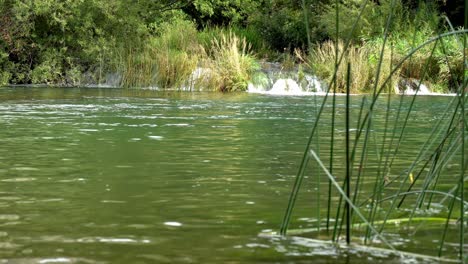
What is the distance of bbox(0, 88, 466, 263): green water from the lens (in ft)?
10.3

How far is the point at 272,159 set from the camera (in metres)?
6.36

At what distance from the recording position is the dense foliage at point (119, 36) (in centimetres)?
2177

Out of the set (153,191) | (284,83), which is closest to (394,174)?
(153,191)

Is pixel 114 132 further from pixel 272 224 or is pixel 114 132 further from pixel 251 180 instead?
pixel 272 224

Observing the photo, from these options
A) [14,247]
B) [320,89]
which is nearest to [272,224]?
[14,247]

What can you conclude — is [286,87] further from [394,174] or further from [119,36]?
[394,174]

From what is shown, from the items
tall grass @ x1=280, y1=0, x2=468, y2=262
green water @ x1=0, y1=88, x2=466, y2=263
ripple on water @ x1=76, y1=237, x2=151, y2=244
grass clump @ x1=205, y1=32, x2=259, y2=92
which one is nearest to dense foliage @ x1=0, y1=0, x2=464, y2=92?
grass clump @ x1=205, y1=32, x2=259, y2=92

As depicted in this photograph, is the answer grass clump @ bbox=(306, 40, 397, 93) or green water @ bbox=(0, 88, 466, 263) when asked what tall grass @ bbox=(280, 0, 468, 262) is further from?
grass clump @ bbox=(306, 40, 397, 93)

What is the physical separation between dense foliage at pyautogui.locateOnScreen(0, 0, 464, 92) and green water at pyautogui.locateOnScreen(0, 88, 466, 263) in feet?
38.5

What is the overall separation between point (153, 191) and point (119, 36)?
769 inches

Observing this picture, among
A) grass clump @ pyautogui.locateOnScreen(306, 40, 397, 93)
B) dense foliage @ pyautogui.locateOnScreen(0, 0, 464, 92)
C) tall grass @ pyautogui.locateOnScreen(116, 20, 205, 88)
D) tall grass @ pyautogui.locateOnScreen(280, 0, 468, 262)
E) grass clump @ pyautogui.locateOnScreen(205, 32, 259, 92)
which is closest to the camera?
tall grass @ pyautogui.locateOnScreen(280, 0, 468, 262)

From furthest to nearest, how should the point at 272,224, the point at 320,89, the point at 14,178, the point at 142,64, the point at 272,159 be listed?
the point at 142,64
the point at 320,89
the point at 272,159
the point at 14,178
the point at 272,224

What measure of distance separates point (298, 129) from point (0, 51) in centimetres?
1456

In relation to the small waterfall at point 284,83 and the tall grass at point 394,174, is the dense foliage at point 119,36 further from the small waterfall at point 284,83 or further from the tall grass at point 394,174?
the tall grass at point 394,174
